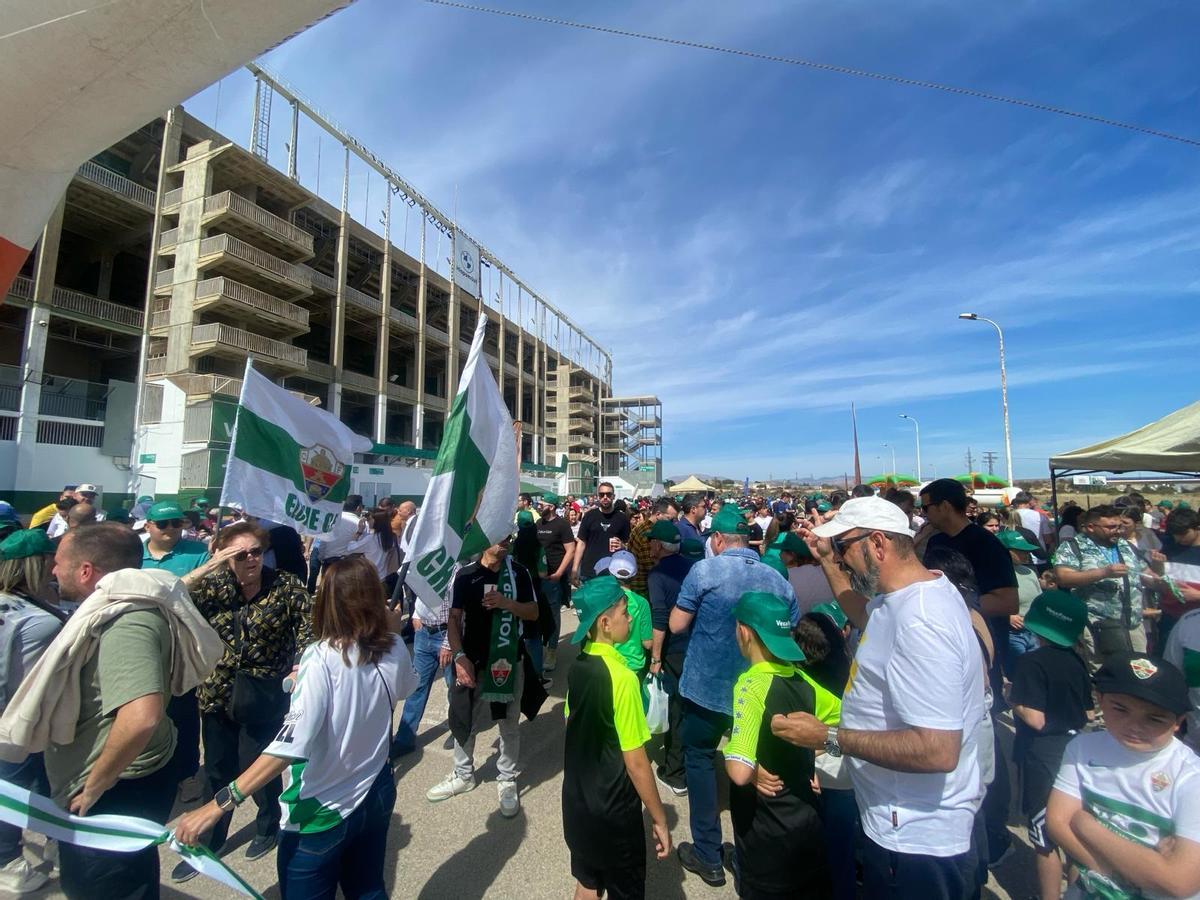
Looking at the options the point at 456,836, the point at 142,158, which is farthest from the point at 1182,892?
the point at 142,158

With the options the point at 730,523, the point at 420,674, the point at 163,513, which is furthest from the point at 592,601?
the point at 163,513

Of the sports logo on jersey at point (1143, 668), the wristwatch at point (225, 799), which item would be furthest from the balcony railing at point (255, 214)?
the sports logo on jersey at point (1143, 668)

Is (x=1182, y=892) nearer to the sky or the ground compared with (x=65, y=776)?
nearer to the ground

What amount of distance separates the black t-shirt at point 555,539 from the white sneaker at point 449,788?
10.4ft

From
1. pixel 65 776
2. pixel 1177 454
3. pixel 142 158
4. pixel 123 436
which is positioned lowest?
pixel 65 776

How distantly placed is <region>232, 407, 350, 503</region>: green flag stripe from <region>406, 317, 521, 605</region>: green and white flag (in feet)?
7.07

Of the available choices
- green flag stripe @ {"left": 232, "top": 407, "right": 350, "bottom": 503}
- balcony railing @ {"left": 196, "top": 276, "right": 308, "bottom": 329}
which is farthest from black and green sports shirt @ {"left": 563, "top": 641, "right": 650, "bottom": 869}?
balcony railing @ {"left": 196, "top": 276, "right": 308, "bottom": 329}

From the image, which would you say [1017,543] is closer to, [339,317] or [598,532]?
[598,532]

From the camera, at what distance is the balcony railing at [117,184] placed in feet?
68.7

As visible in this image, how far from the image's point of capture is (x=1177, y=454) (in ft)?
19.1

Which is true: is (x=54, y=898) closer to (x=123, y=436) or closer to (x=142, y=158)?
(x=123, y=436)

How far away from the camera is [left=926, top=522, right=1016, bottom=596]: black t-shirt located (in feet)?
10.6

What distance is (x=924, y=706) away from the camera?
5.46 feet

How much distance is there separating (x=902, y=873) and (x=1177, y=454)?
6691 millimetres
